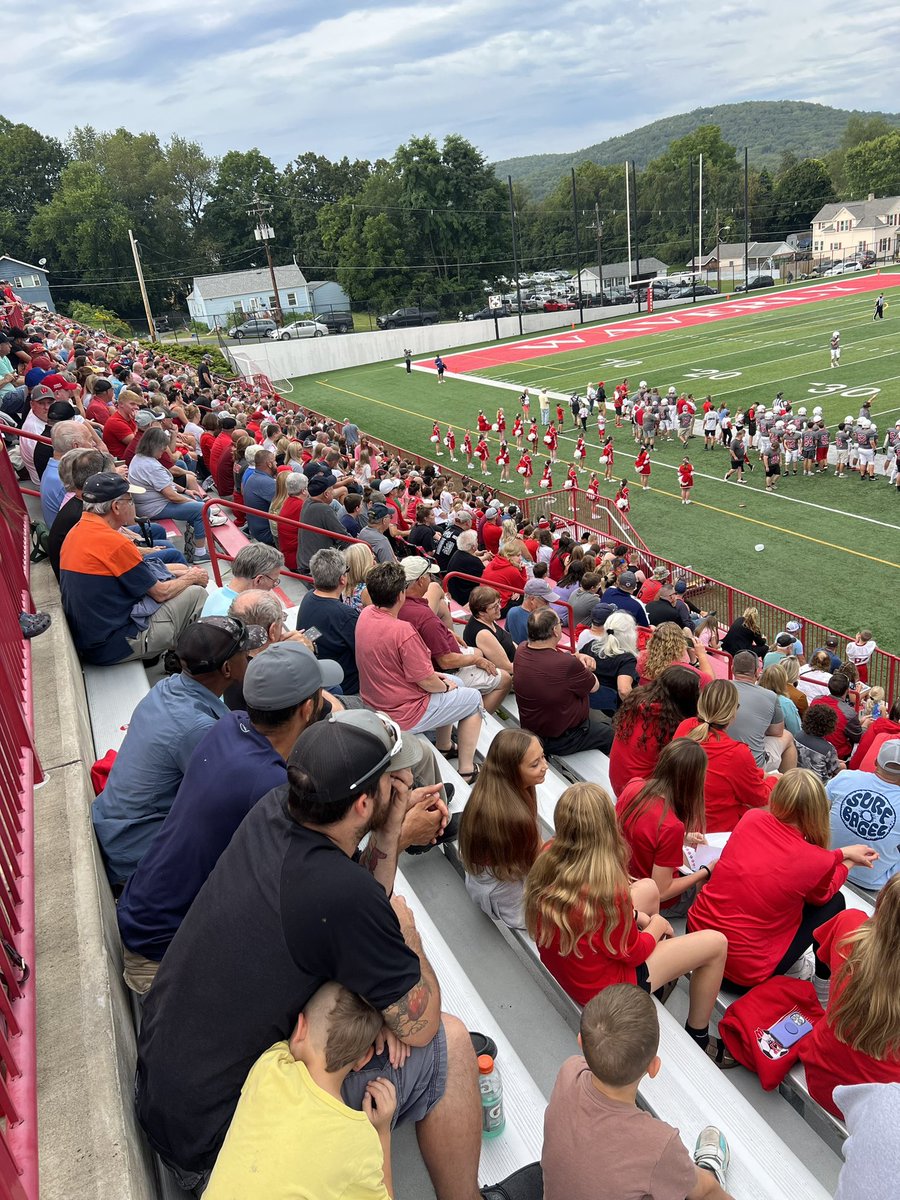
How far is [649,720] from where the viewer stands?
17.0 feet

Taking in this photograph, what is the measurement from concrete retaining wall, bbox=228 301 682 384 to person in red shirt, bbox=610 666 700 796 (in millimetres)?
44566

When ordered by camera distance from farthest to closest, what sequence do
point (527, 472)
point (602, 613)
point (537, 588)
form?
point (527, 472)
point (537, 588)
point (602, 613)

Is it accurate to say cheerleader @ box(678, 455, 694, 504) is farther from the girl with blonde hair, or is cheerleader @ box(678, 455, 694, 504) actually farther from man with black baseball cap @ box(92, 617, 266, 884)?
man with black baseball cap @ box(92, 617, 266, 884)

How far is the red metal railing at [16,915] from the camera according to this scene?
2102 mm

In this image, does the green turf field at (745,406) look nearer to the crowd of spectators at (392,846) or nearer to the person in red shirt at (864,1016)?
the crowd of spectators at (392,846)

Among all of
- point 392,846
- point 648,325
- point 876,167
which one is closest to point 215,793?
point 392,846

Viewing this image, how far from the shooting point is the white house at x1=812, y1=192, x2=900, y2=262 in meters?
88.8

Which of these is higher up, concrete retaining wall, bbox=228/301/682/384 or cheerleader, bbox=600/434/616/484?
concrete retaining wall, bbox=228/301/682/384

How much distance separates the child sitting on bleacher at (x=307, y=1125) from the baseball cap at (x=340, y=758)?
0.51 meters

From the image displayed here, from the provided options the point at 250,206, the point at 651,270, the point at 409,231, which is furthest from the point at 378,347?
the point at 651,270

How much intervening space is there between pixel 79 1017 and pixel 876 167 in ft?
427

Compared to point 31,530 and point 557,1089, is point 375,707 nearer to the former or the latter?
point 557,1089

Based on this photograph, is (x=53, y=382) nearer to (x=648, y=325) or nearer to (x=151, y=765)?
(x=151, y=765)

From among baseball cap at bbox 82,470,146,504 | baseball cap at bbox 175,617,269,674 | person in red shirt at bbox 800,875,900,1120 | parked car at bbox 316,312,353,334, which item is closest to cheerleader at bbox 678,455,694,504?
baseball cap at bbox 82,470,146,504
